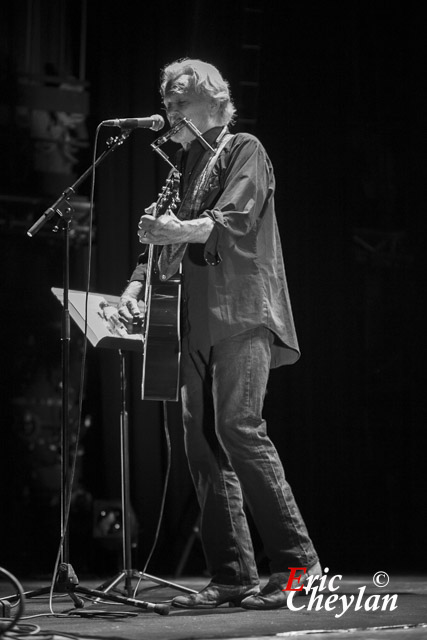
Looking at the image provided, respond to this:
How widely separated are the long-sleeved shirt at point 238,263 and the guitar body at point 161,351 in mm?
62

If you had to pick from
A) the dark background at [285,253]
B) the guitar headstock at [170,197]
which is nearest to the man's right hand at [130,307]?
the guitar headstock at [170,197]

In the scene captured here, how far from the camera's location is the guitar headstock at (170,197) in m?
2.58

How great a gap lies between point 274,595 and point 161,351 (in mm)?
732

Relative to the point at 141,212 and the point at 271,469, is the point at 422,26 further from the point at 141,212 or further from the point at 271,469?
the point at 271,469

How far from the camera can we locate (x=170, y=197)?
2598 mm

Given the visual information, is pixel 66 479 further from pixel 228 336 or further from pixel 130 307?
pixel 228 336

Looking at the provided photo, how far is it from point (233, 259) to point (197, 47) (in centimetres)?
188

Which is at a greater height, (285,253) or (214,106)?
(214,106)

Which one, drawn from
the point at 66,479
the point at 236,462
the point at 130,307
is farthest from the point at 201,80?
the point at 66,479

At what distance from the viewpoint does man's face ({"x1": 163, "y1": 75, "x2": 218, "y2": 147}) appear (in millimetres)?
2629

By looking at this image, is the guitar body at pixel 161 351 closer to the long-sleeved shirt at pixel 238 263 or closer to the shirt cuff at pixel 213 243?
the long-sleeved shirt at pixel 238 263

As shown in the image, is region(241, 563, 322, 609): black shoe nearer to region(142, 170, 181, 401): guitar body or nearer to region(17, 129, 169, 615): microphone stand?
region(17, 129, 169, 615): microphone stand

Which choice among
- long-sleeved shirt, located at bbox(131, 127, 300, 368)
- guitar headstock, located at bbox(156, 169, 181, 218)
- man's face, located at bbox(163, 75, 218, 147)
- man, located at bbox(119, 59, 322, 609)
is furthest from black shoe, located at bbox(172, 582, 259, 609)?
man's face, located at bbox(163, 75, 218, 147)

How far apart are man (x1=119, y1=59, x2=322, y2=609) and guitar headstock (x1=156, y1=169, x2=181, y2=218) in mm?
31
